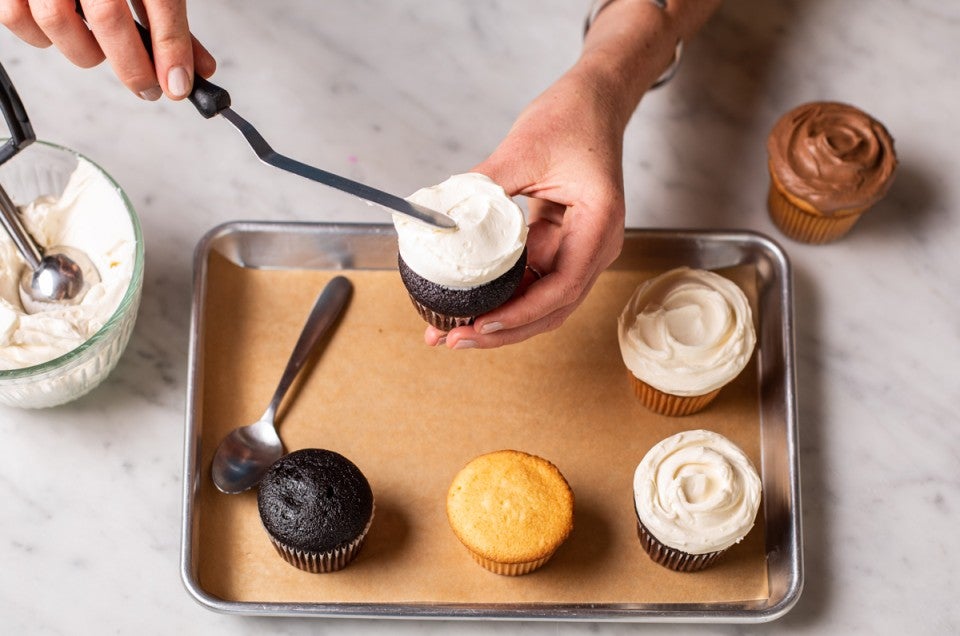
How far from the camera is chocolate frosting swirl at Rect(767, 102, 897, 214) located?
2535 mm

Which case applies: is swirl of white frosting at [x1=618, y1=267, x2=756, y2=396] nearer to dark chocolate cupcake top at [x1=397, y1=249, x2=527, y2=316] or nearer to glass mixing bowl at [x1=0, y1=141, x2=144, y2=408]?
dark chocolate cupcake top at [x1=397, y1=249, x2=527, y2=316]

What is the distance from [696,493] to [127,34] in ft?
4.52

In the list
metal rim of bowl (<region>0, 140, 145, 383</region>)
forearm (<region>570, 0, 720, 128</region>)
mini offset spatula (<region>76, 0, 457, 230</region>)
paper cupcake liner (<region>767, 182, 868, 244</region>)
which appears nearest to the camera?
mini offset spatula (<region>76, 0, 457, 230</region>)

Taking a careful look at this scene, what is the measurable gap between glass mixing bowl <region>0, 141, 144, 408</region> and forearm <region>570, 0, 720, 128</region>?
41.5 inches

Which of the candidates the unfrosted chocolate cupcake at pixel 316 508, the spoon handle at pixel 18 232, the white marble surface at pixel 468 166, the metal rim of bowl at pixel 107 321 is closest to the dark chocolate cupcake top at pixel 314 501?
the unfrosted chocolate cupcake at pixel 316 508

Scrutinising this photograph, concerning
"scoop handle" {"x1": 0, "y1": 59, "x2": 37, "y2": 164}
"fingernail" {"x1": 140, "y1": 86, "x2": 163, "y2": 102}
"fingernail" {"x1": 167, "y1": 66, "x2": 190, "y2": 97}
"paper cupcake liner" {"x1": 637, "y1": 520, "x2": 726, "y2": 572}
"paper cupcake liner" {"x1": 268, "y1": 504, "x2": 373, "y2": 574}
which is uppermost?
"fingernail" {"x1": 167, "y1": 66, "x2": 190, "y2": 97}

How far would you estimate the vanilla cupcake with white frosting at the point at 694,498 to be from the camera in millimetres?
2229

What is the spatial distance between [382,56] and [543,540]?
1.34 meters

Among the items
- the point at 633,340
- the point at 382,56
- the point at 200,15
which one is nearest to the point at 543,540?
the point at 633,340

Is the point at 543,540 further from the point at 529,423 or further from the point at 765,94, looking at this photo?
the point at 765,94

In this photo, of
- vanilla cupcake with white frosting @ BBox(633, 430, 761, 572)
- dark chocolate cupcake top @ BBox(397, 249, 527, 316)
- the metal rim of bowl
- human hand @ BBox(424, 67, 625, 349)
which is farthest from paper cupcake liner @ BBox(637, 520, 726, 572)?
the metal rim of bowl

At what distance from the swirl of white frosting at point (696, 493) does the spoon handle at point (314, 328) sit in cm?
77

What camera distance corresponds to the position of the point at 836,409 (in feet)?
8.46

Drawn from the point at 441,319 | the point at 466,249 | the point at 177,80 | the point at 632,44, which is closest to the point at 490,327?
the point at 441,319
